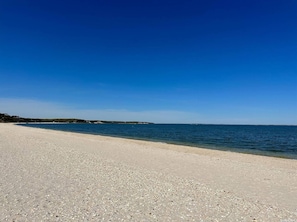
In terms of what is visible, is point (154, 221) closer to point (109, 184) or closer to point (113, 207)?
point (113, 207)

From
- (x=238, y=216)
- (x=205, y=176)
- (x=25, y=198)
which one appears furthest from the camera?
(x=205, y=176)

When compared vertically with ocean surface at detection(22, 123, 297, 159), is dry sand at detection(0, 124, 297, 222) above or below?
below

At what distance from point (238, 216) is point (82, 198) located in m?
4.39

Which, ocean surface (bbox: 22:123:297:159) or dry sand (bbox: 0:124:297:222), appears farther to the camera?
ocean surface (bbox: 22:123:297:159)

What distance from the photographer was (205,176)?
11.2 metres

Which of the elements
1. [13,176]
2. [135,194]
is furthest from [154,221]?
[13,176]

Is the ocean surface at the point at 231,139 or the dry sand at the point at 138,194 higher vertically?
the ocean surface at the point at 231,139

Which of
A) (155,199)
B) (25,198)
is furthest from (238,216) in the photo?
(25,198)

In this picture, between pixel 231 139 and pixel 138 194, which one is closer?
pixel 138 194

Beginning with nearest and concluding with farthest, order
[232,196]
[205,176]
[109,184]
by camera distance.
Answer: [232,196] < [109,184] < [205,176]

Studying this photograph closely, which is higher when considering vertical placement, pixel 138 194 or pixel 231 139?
pixel 231 139

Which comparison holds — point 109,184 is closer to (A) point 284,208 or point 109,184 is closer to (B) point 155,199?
(B) point 155,199

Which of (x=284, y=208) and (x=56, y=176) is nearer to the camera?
(x=284, y=208)

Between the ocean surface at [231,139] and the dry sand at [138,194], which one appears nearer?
the dry sand at [138,194]
